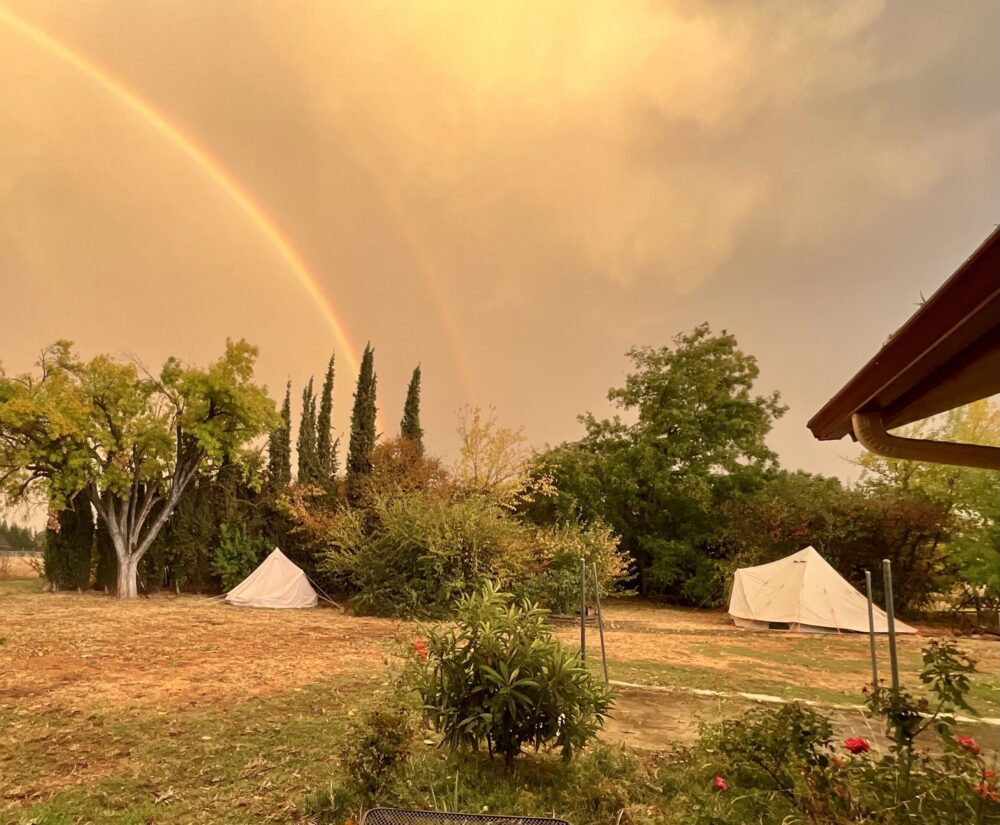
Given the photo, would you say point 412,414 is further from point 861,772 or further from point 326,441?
point 861,772

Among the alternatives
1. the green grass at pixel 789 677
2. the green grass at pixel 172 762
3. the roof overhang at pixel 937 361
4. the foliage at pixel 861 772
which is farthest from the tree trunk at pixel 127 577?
the roof overhang at pixel 937 361

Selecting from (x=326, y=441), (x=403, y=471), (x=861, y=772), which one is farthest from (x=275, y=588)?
(x=861, y=772)

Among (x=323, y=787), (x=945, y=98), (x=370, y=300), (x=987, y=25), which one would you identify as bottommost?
(x=323, y=787)

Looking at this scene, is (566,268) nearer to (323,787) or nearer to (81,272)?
(81,272)

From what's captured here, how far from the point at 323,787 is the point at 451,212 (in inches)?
633

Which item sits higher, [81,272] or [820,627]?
[81,272]

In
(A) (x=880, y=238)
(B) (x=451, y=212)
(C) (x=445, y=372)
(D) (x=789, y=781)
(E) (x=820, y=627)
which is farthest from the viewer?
(C) (x=445, y=372)

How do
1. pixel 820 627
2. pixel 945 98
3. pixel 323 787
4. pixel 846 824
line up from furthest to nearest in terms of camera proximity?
pixel 820 627 < pixel 945 98 < pixel 323 787 < pixel 846 824

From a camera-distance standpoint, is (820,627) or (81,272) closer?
(820,627)

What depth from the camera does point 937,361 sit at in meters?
1.81

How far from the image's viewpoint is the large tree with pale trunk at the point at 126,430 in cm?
1608

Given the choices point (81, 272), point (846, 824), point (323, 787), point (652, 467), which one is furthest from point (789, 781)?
point (81, 272)

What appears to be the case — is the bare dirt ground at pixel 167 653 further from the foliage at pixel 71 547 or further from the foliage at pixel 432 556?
the foliage at pixel 71 547

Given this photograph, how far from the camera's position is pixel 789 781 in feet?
9.17
